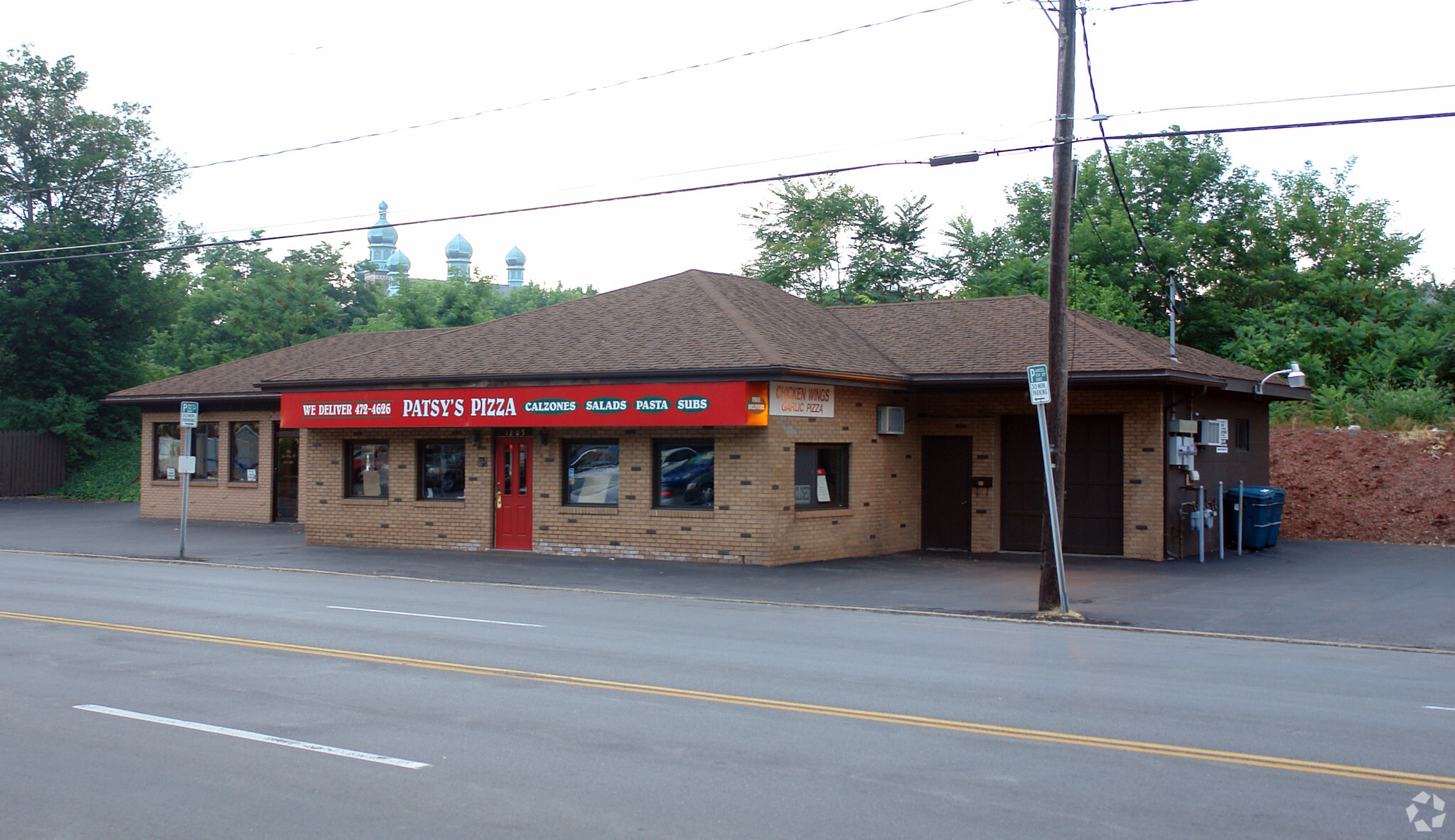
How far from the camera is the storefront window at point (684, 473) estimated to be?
65.0 feet

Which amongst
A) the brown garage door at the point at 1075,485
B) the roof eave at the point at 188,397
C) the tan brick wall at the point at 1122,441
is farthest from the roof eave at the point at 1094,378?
the roof eave at the point at 188,397

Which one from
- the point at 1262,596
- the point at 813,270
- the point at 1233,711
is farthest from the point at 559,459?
the point at 813,270

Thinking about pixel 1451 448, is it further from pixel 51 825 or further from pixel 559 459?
pixel 51 825

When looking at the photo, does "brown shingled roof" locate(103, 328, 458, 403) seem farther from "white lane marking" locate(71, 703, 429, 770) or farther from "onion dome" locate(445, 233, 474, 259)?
"onion dome" locate(445, 233, 474, 259)

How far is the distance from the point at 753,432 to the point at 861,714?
11.4 m

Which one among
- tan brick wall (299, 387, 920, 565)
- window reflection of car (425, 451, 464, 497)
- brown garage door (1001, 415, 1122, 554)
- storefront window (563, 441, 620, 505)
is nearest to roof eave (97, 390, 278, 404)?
tan brick wall (299, 387, 920, 565)

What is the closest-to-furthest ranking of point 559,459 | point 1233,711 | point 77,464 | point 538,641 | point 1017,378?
point 1233,711, point 538,641, point 1017,378, point 559,459, point 77,464

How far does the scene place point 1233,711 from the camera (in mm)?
8133

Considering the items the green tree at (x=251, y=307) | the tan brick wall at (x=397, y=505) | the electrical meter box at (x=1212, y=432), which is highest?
the green tree at (x=251, y=307)

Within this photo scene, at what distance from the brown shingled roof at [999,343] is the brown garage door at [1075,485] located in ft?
4.46

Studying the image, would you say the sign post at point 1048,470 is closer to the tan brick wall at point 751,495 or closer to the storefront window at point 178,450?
the tan brick wall at point 751,495

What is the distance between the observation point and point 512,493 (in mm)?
21859

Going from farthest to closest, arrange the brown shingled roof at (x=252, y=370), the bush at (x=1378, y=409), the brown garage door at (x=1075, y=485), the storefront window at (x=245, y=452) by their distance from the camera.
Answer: the storefront window at (x=245, y=452), the brown shingled roof at (x=252, y=370), the bush at (x=1378, y=409), the brown garage door at (x=1075, y=485)

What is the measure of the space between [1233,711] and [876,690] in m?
2.63
